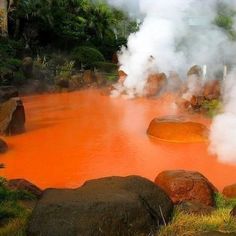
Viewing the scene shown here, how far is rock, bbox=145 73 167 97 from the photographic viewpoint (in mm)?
18234

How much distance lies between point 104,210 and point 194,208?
6.20 feet

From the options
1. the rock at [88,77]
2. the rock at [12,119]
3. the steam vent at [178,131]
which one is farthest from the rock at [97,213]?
the rock at [88,77]

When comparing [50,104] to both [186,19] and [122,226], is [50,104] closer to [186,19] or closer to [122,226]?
[186,19]

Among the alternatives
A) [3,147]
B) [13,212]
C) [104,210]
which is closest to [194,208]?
[104,210]

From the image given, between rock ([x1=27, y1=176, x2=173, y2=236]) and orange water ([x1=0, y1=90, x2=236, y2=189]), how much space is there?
294cm

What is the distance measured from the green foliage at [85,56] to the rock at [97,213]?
1914cm

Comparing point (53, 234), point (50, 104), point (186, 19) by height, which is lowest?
point (50, 104)

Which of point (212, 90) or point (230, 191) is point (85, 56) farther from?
point (230, 191)

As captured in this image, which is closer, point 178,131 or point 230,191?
point 230,191

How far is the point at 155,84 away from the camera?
18453 millimetres

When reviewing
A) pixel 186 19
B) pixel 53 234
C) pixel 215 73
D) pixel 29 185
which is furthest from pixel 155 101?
pixel 53 234

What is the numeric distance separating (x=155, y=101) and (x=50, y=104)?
3.94 m

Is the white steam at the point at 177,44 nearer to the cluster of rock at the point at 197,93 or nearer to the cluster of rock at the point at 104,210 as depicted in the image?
the cluster of rock at the point at 197,93

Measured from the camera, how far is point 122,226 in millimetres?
4789
